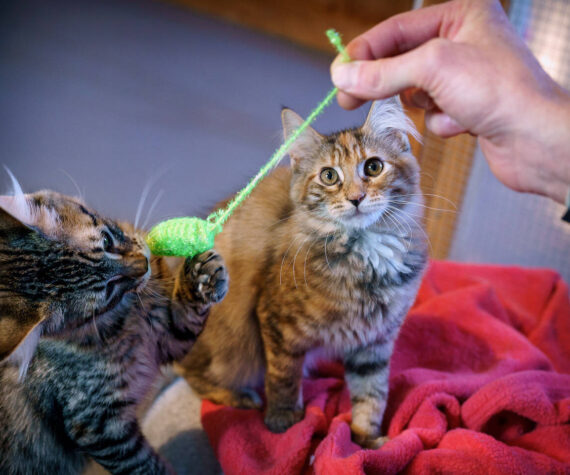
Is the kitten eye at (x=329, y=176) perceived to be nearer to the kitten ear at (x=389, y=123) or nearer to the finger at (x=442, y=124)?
the kitten ear at (x=389, y=123)

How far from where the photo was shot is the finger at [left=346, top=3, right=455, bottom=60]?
125 centimetres

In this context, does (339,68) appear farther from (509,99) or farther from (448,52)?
(509,99)

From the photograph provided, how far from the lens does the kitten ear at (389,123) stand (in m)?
1.38

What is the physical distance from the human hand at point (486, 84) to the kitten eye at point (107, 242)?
2.01 ft

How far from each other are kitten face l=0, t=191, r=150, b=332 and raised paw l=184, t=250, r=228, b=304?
0.13 meters

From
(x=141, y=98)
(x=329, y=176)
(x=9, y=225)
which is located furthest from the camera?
(x=141, y=98)

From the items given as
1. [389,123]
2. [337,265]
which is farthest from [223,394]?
[389,123]

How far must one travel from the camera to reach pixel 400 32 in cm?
131

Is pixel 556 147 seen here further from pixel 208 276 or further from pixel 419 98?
pixel 208 276

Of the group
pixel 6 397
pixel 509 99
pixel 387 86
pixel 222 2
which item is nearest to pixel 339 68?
pixel 387 86

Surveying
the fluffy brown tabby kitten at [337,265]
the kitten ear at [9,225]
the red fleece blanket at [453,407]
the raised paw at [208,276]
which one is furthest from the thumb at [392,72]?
the red fleece blanket at [453,407]

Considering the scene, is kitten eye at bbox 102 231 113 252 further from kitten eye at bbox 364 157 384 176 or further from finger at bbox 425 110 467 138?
finger at bbox 425 110 467 138

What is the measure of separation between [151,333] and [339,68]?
0.79 meters

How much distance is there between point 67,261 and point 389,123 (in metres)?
0.87
